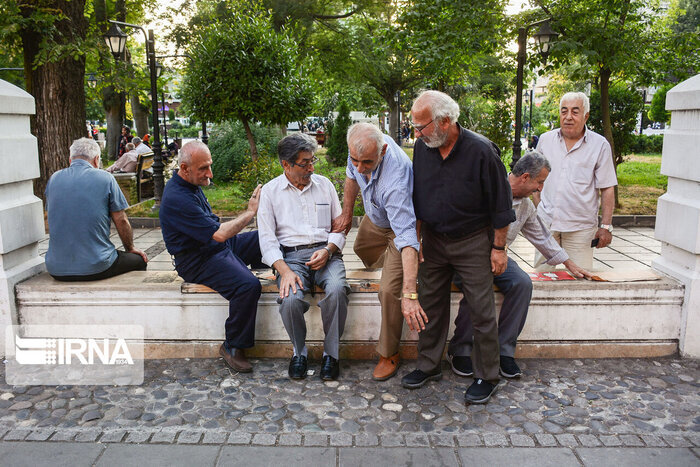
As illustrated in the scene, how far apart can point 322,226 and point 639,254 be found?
5.11 metres

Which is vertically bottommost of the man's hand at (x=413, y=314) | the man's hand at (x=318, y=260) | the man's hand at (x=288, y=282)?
the man's hand at (x=413, y=314)

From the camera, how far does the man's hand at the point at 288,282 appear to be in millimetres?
3994

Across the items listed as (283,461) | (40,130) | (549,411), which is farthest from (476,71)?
(283,461)

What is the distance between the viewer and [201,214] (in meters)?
4.06

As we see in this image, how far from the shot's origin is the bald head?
4.07 meters

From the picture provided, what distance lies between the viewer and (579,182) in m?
4.62

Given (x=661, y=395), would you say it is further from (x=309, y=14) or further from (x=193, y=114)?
(x=309, y=14)

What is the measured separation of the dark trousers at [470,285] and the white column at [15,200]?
9.45 feet

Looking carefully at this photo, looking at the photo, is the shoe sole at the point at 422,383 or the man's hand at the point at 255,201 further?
the man's hand at the point at 255,201

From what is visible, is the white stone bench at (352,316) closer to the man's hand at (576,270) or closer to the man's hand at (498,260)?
the man's hand at (576,270)

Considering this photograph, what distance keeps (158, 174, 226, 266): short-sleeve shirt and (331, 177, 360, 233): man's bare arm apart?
857mm

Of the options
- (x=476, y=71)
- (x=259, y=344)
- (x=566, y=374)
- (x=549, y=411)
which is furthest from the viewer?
(x=476, y=71)

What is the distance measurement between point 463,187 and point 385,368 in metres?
1.33

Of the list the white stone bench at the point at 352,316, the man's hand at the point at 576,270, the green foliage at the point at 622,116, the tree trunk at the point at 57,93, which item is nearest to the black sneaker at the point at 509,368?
the white stone bench at the point at 352,316
